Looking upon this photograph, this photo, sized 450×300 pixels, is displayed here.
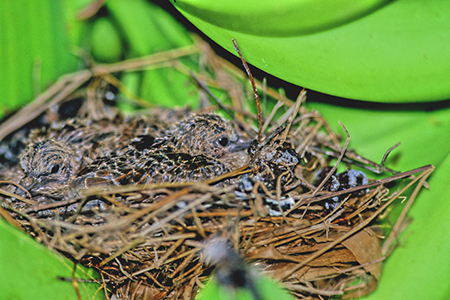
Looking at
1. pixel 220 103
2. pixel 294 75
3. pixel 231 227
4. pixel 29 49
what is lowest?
pixel 231 227

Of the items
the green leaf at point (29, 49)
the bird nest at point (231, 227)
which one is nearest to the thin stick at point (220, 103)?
the bird nest at point (231, 227)

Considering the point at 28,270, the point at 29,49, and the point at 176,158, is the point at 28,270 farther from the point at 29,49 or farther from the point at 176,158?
the point at 29,49

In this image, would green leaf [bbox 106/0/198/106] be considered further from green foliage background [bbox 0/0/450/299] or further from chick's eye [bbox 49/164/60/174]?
chick's eye [bbox 49/164/60/174]

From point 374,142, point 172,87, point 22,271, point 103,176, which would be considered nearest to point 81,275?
point 22,271

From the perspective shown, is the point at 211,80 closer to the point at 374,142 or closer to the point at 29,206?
the point at 374,142

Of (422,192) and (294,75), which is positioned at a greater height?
(294,75)

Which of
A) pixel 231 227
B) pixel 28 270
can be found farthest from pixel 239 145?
pixel 28 270
